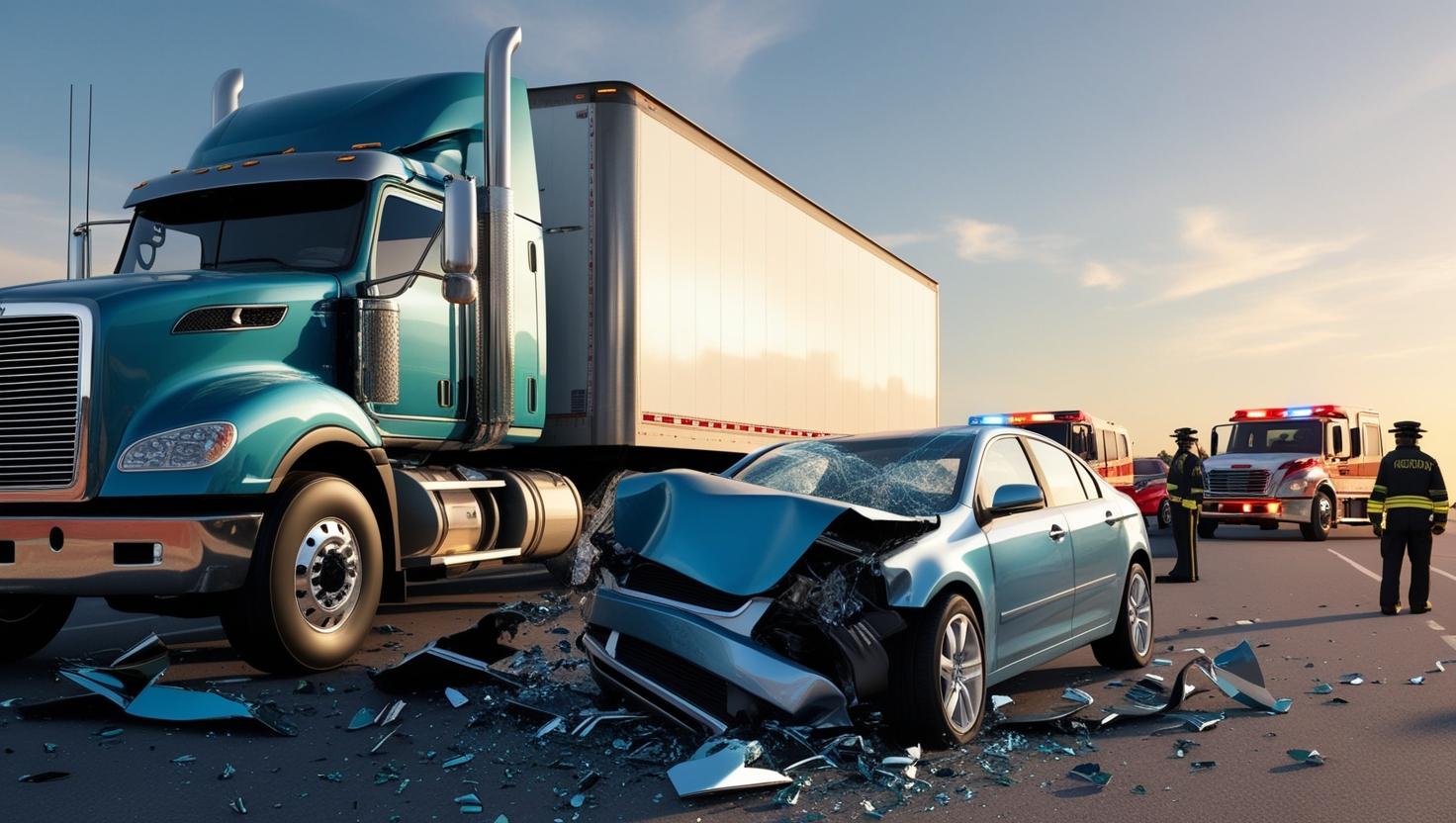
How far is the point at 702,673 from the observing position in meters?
5.07

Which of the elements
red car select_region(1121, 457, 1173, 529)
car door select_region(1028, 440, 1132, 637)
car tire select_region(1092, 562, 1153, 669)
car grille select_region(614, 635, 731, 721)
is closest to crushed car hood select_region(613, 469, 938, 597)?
car grille select_region(614, 635, 731, 721)

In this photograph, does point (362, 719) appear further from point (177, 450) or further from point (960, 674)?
point (960, 674)

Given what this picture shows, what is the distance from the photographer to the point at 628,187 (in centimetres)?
1053

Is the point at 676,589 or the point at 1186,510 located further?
the point at 1186,510

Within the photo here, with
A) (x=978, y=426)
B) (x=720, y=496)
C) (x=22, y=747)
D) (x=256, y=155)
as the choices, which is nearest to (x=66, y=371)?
(x=22, y=747)

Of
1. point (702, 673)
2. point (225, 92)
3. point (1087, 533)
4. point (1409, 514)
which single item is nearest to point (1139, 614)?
point (1087, 533)

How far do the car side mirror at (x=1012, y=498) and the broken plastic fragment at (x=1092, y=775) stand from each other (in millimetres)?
1299

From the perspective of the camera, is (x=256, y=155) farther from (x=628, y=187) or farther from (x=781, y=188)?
(x=781, y=188)

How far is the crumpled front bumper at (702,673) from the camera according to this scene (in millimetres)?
4883

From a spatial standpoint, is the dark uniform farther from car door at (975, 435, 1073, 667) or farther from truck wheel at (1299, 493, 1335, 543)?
truck wheel at (1299, 493, 1335, 543)

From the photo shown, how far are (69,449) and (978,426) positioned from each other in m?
4.95

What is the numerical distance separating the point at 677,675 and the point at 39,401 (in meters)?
4.07

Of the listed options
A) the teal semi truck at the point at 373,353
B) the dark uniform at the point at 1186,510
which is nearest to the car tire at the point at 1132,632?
the teal semi truck at the point at 373,353

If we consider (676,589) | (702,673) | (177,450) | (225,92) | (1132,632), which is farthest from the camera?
(225,92)
